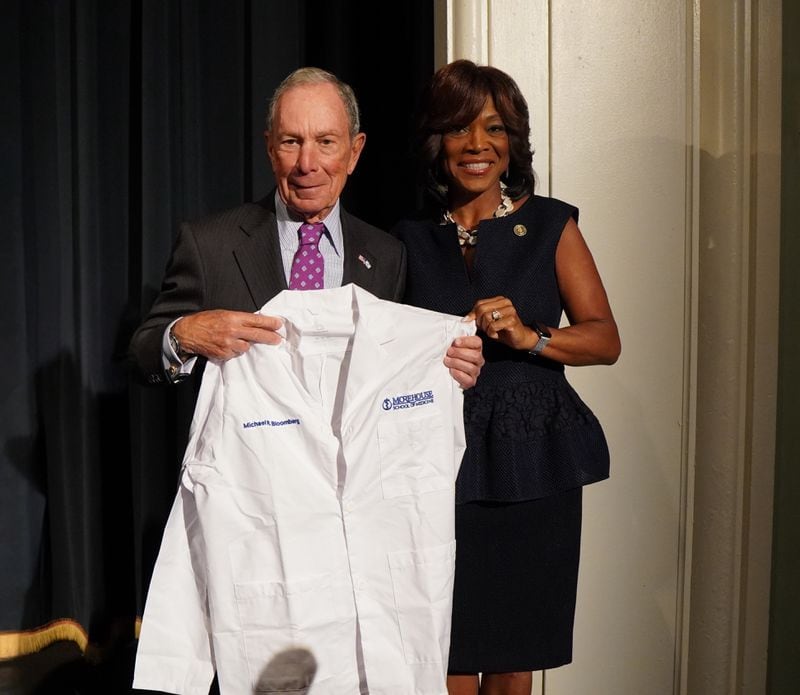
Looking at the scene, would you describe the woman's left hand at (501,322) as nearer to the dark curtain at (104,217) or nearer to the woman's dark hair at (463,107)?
the woman's dark hair at (463,107)

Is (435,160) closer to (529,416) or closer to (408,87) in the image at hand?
(529,416)

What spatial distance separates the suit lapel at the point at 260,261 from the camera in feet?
5.87

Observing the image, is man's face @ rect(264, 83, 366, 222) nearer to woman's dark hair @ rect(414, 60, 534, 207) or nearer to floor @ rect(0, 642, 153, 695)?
woman's dark hair @ rect(414, 60, 534, 207)

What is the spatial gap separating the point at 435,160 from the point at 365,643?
3.14 ft

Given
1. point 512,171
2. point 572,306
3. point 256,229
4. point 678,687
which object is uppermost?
point 512,171

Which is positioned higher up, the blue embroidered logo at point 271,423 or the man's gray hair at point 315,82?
the man's gray hair at point 315,82

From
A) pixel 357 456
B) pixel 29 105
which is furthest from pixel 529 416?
pixel 29 105

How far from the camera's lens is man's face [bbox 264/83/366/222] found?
1.75 m

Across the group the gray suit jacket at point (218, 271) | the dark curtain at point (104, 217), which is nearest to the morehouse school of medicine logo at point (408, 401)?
the gray suit jacket at point (218, 271)

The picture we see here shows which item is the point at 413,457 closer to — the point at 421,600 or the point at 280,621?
the point at 421,600

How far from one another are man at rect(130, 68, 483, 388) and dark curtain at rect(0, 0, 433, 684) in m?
0.93

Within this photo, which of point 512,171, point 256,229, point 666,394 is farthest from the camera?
point 666,394

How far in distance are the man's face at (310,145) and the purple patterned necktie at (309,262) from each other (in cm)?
5

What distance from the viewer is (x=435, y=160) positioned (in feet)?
6.34
